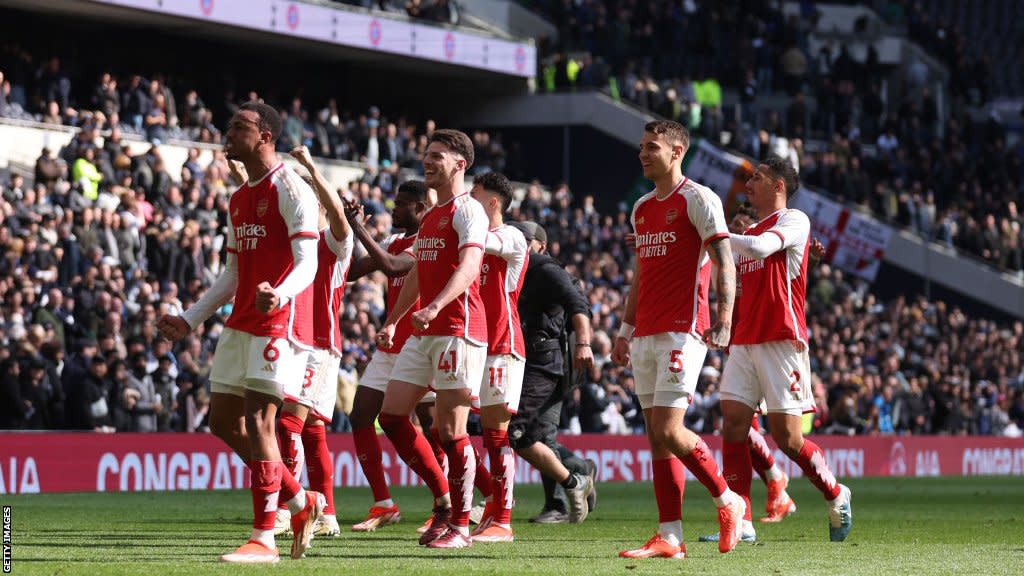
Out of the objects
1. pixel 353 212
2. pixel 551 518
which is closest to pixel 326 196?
pixel 353 212

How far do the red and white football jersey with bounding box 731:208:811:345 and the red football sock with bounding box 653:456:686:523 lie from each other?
5.26ft

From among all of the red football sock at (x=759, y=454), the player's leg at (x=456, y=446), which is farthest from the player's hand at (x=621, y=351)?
the red football sock at (x=759, y=454)

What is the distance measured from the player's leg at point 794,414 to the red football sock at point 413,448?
2161 mm

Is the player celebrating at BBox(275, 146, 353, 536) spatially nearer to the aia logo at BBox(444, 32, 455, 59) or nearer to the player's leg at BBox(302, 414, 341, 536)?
the player's leg at BBox(302, 414, 341, 536)

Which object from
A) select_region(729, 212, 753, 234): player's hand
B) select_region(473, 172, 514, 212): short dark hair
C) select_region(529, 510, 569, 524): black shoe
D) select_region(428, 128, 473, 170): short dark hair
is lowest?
select_region(529, 510, 569, 524): black shoe

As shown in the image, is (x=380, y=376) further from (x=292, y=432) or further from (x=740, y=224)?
(x=740, y=224)

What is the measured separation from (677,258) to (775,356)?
1530mm

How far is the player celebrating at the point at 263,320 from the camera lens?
29.9ft

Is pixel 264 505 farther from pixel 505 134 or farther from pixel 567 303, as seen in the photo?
pixel 505 134

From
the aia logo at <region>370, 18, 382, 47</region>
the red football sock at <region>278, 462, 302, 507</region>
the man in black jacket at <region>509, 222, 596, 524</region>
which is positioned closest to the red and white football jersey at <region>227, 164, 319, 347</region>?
the red football sock at <region>278, 462, 302, 507</region>

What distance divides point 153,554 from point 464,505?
189cm

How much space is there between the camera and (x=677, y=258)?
10.2 m

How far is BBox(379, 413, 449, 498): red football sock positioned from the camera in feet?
37.7

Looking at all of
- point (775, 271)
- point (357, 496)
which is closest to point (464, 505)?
point (775, 271)
